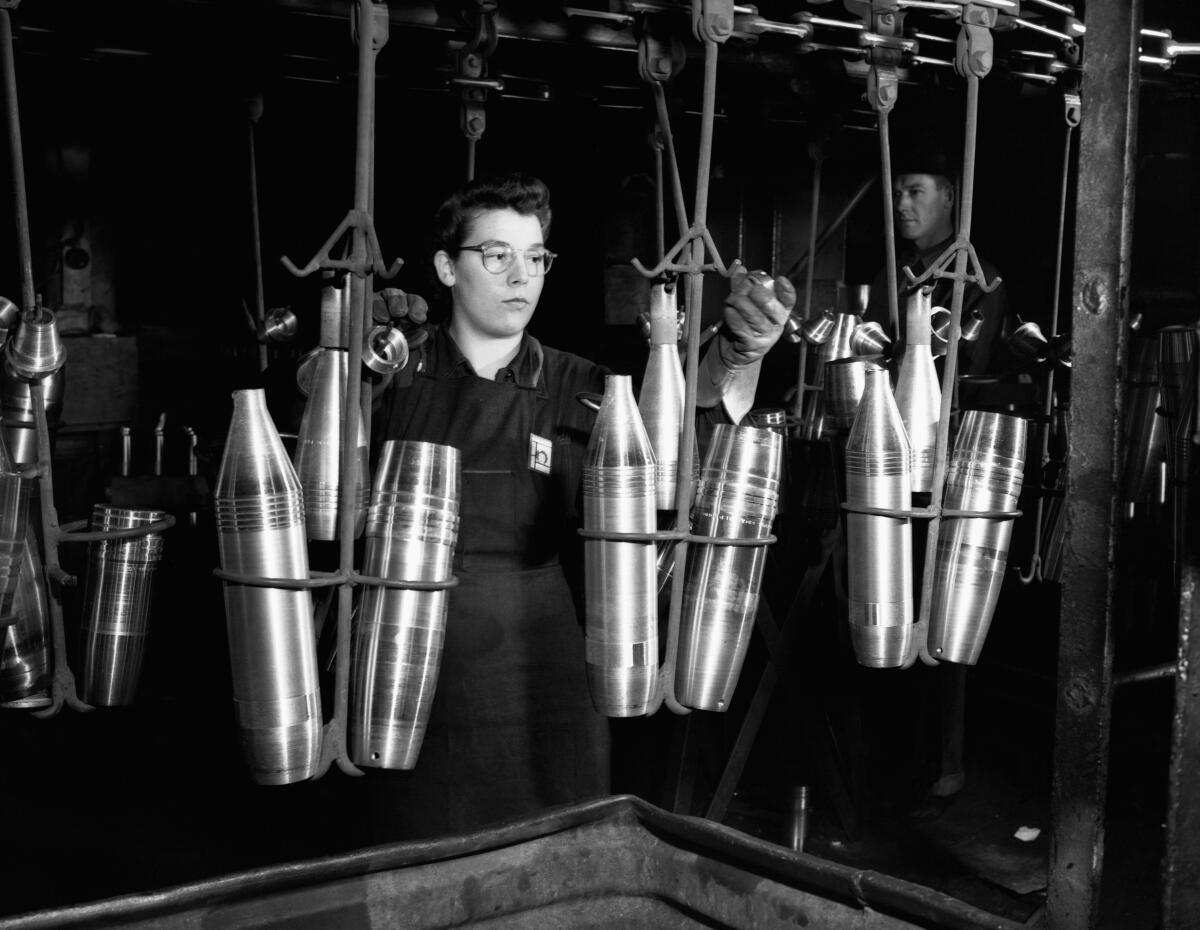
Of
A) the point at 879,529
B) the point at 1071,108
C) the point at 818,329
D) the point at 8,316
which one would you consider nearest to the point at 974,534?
the point at 879,529

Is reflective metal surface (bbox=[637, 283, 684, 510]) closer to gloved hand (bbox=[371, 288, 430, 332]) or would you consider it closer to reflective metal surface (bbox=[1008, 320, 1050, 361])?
gloved hand (bbox=[371, 288, 430, 332])

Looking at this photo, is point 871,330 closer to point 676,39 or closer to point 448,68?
point 676,39

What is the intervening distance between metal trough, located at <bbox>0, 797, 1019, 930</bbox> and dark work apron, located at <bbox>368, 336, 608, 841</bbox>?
18.8 inches

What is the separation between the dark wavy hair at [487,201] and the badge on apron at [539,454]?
395mm

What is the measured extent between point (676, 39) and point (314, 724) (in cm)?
120

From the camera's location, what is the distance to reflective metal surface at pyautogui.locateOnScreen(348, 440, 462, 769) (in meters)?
1.61

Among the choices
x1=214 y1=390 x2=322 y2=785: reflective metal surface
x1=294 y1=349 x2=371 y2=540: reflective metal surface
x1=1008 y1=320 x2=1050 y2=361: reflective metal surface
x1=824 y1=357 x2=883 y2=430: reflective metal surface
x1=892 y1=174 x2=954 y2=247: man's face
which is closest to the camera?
x1=214 y1=390 x2=322 y2=785: reflective metal surface

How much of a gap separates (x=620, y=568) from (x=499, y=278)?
31.7 inches

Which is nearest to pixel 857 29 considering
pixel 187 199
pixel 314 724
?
pixel 314 724

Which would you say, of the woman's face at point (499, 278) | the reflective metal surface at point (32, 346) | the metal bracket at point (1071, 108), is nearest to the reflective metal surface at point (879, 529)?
the woman's face at point (499, 278)

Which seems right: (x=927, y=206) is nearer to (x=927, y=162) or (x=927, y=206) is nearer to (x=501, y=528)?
(x=927, y=162)

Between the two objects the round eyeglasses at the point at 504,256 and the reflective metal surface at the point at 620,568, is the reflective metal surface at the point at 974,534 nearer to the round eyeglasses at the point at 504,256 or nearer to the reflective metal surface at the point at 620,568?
the reflective metal surface at the point at 620,568

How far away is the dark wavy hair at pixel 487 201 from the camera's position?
7.50 feet

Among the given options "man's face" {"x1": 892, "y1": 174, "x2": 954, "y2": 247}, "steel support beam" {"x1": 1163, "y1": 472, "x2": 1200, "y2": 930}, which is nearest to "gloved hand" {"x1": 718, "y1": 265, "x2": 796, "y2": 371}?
"steel support beam" {"x1": 1163, "y1": 472, "x2": 1200, "y2": 930}
